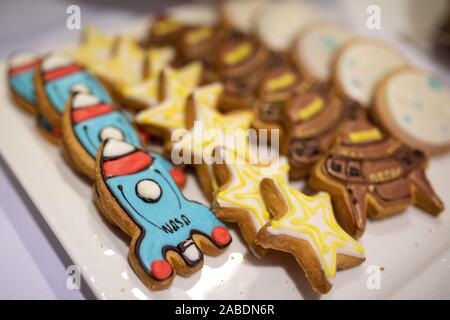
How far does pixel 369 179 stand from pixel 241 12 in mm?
1007

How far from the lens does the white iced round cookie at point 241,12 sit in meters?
1.97

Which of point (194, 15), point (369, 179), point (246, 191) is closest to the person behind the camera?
point (246, 191)

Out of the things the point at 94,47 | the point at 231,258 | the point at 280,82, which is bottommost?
the point at 231,258

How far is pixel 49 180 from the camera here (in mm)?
1331

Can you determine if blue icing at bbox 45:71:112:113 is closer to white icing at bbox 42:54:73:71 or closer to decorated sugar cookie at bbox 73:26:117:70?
white icing at bbox 42:54:73:71

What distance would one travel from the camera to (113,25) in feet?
6.98

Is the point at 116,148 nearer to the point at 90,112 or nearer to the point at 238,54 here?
the point at 90,112

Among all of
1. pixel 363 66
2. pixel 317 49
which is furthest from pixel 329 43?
pixel 363 66

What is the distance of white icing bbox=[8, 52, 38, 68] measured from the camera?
1589 millimetres

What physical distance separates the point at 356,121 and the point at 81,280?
95 cm

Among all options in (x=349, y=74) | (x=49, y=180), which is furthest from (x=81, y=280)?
(x=349, y=74)

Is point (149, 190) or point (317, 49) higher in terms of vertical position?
point (317, 49)

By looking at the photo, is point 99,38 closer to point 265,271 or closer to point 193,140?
point 193,140

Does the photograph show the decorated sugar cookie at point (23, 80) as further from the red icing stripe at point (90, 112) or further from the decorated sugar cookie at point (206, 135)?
the decorated sugar cookie at point (206, 135)
